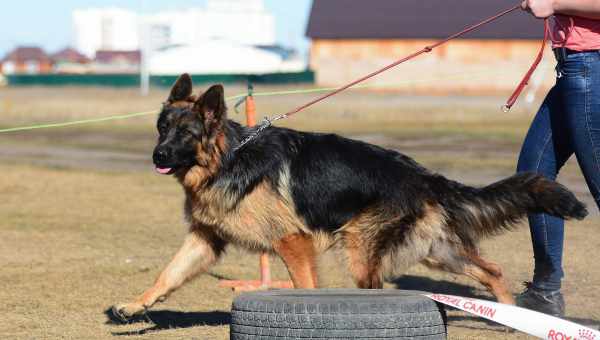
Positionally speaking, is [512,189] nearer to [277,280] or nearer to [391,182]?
[391,182]

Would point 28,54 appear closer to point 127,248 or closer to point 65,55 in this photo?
point 65,55

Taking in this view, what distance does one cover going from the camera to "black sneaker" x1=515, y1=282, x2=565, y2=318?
6.79 meters

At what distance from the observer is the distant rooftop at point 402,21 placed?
49531 millimetres

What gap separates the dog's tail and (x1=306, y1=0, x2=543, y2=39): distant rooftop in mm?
39432

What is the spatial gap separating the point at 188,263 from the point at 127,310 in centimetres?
51

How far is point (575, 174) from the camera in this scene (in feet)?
52.2

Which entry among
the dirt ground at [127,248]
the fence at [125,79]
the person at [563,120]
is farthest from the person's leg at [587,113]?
the fence at [125,79]

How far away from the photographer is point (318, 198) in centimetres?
629

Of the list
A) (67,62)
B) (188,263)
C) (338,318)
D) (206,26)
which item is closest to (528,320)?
(338,318)

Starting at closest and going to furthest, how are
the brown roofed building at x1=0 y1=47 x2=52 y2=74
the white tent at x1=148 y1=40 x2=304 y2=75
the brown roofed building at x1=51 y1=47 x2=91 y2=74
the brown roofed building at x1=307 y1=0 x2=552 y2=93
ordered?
the brown roofed building at x1=307 y1=0 x2=552 y2=93
the white tent at x1=148 y1=40 x2=304 y2=75
the brown roofed building at x1=51 y1=47 x2=91 y2=74
the brown roofed building at x1=0 y1=47 x2=52 y2=74

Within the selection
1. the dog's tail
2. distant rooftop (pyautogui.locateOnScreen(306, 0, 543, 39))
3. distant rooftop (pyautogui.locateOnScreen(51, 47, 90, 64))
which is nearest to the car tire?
the dog's tail

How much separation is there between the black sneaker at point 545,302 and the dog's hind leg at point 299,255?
5.09ft

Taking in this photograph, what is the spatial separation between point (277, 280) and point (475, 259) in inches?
100

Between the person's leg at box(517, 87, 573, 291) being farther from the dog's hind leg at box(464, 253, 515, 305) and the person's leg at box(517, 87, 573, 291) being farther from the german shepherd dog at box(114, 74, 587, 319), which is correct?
the german shepherd dog at box(114, 74, 587, 319)
